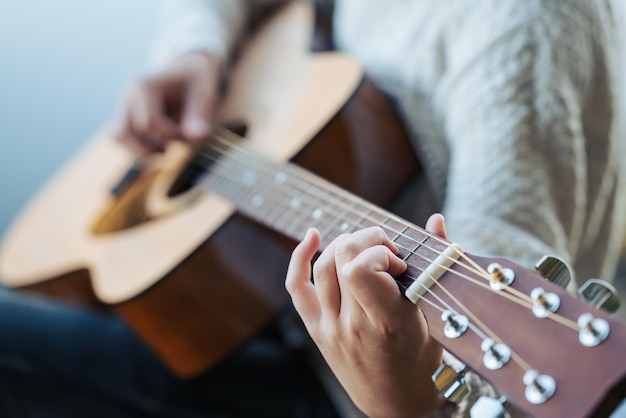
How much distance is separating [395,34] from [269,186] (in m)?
0.22

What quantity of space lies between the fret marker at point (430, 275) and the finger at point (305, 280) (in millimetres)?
71

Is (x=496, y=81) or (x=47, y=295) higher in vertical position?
(x=496, y=81)

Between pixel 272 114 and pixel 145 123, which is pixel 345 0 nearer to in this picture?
pixel 272 114

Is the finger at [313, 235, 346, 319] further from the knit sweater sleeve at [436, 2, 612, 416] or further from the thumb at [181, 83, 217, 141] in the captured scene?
the thumb at [181, 83, 217, 141]

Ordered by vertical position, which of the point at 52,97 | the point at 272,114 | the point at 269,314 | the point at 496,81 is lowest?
the point at 52,97

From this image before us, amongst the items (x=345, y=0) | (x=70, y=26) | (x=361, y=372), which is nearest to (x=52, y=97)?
(x=70, y=26)

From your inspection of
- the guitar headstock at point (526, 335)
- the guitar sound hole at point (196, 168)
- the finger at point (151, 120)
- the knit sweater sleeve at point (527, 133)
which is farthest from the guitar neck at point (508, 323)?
the finger at point (151, 120)

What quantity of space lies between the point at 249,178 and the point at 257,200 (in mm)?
50

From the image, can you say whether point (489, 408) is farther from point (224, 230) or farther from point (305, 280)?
point (224, 230)

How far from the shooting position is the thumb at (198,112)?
815 mm

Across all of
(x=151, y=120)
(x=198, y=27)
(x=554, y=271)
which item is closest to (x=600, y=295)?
(x=554, y=271)

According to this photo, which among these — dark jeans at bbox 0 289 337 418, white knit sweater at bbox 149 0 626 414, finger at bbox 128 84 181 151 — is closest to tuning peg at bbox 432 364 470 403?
white knit sweater at bbox 149 0 626 414

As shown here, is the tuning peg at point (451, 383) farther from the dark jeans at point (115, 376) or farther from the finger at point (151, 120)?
the finger at point (151, 120)

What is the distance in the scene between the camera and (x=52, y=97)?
1452 mm
